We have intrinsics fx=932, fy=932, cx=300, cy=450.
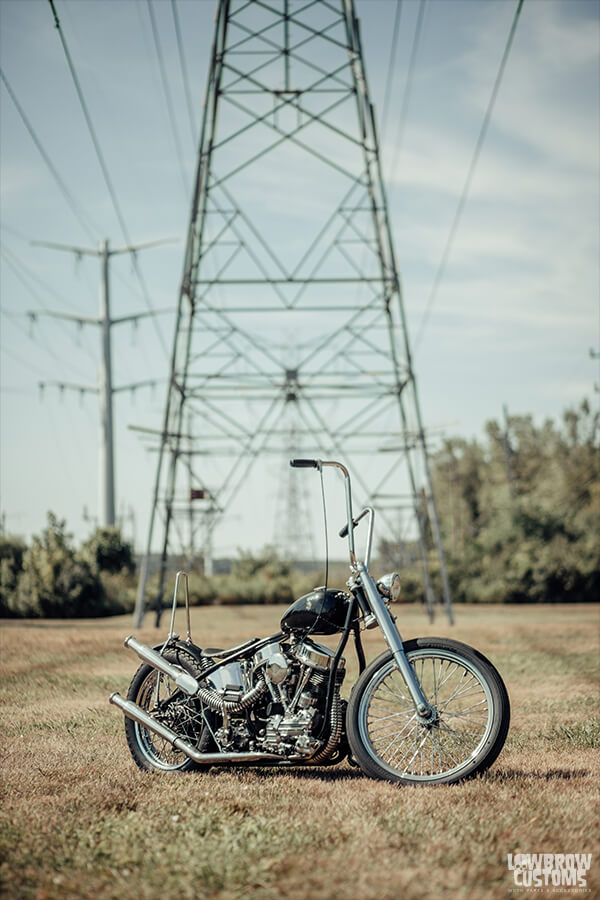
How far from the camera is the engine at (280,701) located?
4.98 metres

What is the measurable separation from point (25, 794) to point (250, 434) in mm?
15067

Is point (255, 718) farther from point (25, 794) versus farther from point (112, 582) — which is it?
point (112, 582)

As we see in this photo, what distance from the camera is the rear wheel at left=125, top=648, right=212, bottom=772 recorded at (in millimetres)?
5434

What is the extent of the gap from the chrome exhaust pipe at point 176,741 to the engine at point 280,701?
0.26ft

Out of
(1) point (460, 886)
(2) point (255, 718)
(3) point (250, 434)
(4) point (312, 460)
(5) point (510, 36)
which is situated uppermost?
(5) point (510, 36)

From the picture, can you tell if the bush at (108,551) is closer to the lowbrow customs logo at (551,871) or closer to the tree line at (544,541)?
the tree line at (544,541)

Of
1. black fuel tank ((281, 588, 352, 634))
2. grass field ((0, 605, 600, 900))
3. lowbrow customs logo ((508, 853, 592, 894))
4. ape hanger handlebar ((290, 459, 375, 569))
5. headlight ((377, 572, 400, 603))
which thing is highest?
ape hanger handlebar ((290, 459, 375, 569))

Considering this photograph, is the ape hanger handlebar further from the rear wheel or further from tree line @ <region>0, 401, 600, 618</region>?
tree line @ <region>0, 401, 600, 618</region>

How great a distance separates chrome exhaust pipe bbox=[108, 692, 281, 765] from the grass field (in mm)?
115

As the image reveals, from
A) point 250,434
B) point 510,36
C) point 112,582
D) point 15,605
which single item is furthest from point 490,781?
point 112,582

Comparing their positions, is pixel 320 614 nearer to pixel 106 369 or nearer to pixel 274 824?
pixel 274 824

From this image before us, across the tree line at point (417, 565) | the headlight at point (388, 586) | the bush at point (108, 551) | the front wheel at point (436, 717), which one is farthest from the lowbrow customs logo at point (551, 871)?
the bush at point (108, 551)

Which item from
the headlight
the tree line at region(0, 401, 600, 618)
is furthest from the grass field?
the tree line at region(0, 401, 600, 618)

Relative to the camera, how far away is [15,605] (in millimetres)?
21922
